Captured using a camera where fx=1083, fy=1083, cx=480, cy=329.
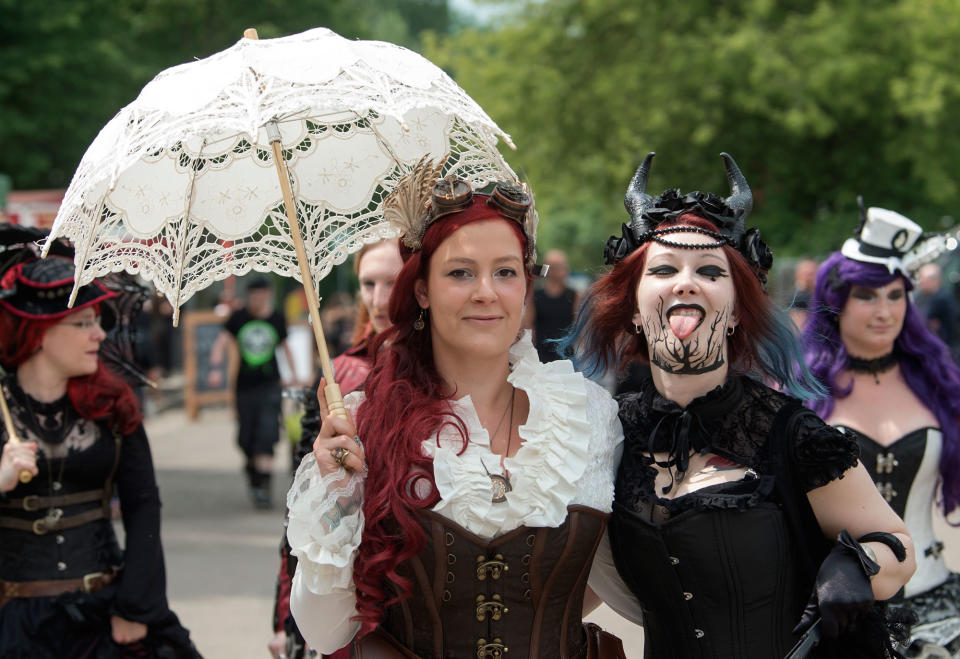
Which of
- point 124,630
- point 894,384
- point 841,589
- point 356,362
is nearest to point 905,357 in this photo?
point 894,384

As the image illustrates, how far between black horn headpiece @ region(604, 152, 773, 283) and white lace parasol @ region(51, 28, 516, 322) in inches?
13.7

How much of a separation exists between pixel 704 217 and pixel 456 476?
0.94 meters

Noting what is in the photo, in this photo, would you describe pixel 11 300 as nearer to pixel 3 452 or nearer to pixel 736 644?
pixel 3 452

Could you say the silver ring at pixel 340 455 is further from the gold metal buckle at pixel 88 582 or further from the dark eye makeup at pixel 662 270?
the gold metal buckle at pixel 88 582

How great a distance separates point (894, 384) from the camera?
159 inches

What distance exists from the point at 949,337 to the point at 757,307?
416 inches

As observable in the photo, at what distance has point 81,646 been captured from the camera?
3.50m

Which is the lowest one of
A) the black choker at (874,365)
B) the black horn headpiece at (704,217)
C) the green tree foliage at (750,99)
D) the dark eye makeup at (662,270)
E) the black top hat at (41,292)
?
the black choker at (874,365)

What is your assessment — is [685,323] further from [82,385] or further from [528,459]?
[82,385]

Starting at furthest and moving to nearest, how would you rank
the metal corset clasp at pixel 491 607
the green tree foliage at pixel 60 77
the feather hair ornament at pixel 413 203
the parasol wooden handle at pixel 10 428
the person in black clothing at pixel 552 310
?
the green tree foliage at pixel 60 77
the person in black clothing at pixel 552 310
the parasol wooden handle at pixel 10 428
the feather hair ornament at pixel 413 203
the metal corset clasp at pixel 491 607

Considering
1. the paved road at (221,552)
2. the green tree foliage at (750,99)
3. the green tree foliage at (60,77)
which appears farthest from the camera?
the green tree foliage at (60,77)

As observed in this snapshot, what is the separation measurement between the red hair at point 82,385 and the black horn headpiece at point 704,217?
1.78m

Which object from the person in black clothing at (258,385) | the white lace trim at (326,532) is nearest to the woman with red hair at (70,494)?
the white lace trim at (326,532)

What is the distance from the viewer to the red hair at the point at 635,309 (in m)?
2.79
